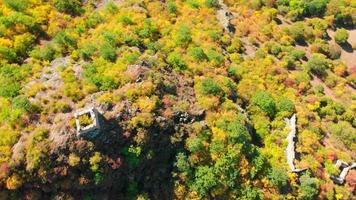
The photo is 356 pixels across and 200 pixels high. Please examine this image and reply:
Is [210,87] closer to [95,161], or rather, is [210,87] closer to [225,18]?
[95,161]

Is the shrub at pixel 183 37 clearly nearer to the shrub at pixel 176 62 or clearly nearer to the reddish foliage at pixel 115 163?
the shrub at pixel 176 62

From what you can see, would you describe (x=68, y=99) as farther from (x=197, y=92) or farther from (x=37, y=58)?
(x=197, y=92)

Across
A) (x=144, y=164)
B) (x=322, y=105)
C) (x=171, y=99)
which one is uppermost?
(x=171, y=99)

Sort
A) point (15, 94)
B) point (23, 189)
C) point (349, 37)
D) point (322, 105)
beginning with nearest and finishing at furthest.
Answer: point (23, 189), point (15, 94), point (322, 105), point (349, 37)

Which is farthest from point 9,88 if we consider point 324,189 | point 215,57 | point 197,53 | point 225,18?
point 324,189

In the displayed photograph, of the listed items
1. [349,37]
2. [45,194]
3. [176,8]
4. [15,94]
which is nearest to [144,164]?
[45,194]

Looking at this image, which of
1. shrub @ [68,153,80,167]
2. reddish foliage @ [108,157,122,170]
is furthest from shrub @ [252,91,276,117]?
shrub @ [68,153,80,167]

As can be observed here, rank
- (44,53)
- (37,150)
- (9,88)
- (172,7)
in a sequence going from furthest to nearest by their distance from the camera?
(172,7), (44,53), (9,88), (37,150)
